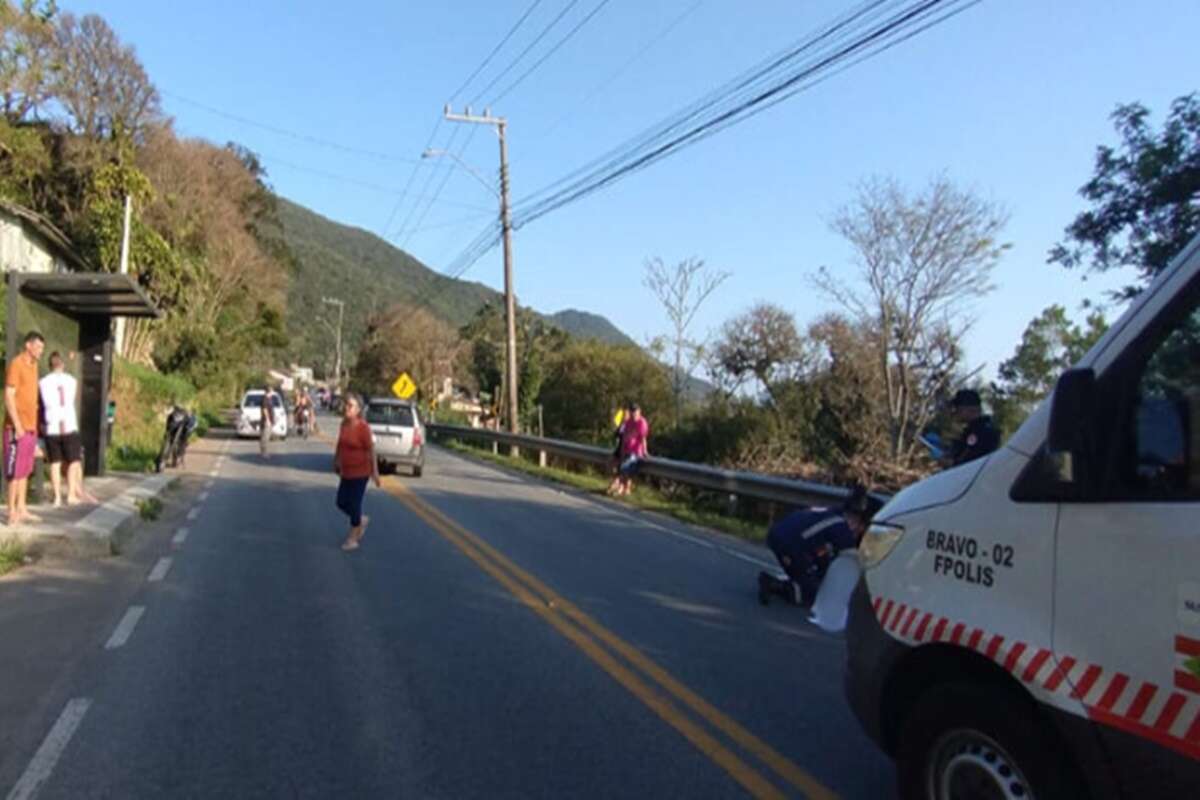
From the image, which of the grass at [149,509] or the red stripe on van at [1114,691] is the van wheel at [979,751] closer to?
the red stripe on van at [1114,691]

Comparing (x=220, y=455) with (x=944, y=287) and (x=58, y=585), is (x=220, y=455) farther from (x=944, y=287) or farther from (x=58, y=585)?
(x=944, y=287)

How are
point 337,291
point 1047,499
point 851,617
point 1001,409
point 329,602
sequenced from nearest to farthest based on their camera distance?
point 1047,499, point 851,617, point 329,602, point 1001,409, point 337,291

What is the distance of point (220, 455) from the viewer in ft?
88.9

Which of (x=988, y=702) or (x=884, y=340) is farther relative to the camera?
(x=884, y=340)

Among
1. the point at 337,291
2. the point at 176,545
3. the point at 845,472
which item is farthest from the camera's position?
the point at 337,291

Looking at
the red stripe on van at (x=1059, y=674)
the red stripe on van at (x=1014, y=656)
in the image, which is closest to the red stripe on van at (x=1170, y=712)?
the red stripe on van at (x=1059, y=674)

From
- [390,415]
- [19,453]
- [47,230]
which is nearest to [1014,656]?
[19,453]

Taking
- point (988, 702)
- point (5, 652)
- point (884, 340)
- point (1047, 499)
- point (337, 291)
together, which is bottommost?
point (5, 652)

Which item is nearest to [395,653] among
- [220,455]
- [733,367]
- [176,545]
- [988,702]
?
[988,702]

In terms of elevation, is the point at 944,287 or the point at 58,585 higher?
the point at 944,287

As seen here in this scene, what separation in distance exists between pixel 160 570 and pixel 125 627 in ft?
7.99

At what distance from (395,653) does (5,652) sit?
2530 millimetres

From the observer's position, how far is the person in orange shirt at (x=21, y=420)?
1081 cm

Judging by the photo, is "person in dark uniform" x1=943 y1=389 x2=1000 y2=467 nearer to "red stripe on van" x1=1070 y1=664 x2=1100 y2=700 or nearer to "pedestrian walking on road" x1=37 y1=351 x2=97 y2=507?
"red stripe on van" x1=1070 y1=664 x2=1100 y2=700
